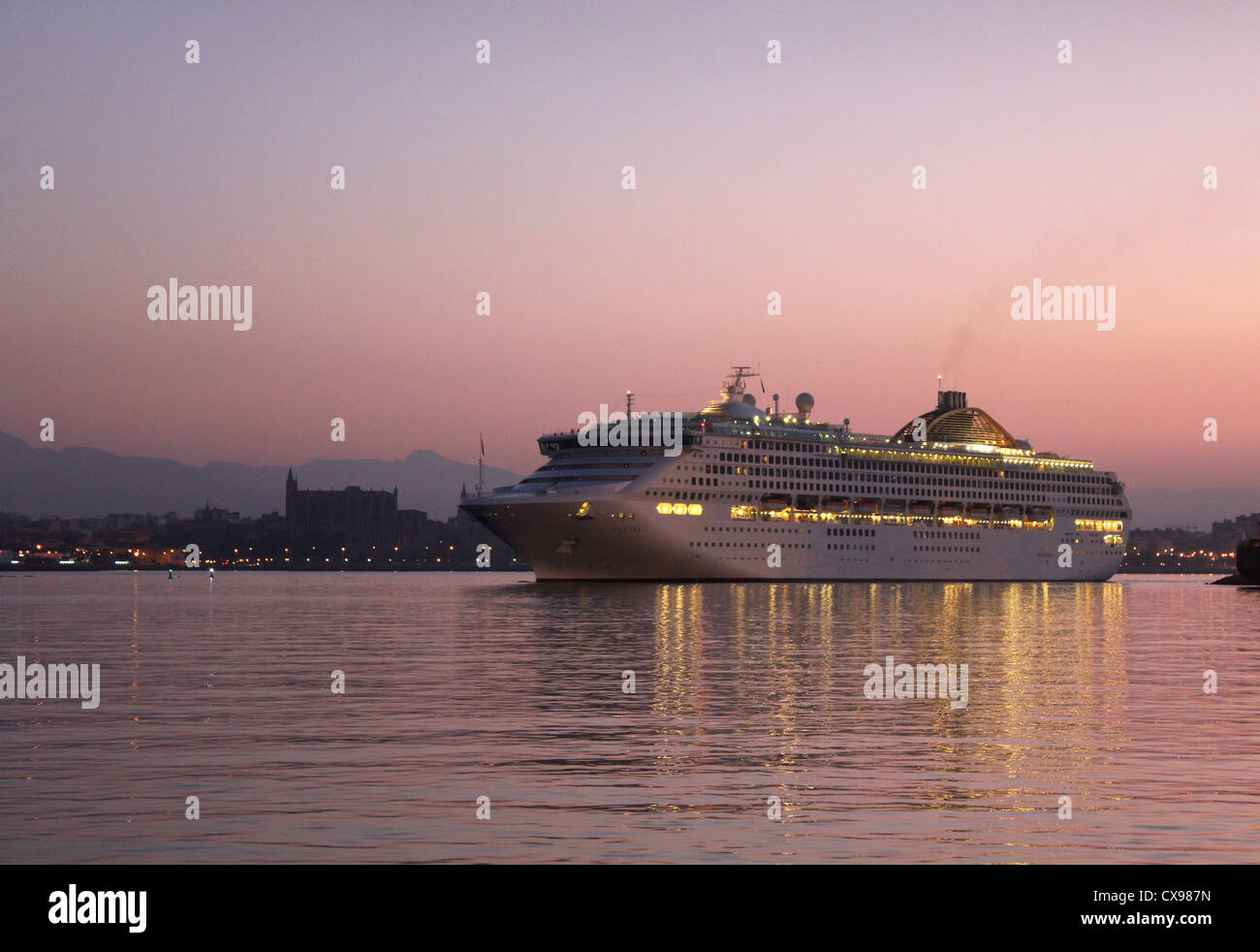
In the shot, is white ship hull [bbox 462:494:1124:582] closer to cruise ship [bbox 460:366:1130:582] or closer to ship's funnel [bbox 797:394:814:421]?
cruise ship [bbox 460:366:1130:582]

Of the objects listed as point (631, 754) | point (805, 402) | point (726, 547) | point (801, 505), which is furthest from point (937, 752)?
point (805, 402)

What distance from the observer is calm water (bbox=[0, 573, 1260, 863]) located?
1852cm

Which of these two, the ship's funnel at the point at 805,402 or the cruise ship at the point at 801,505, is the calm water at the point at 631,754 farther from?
the ship's funnel at the point at 805,402

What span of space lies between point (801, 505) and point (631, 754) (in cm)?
13223

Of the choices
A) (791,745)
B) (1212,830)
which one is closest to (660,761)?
(791,745)

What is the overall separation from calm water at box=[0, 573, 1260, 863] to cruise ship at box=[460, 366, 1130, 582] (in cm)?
7527

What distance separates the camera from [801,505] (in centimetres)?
15775

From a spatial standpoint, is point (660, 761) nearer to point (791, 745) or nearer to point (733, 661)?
point (791, 745)

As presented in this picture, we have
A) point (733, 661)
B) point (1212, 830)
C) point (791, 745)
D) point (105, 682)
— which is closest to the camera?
point (1212, 830)

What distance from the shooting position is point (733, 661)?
49.8 m

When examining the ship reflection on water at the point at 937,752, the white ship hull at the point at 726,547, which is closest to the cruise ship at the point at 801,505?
the white ship hull at the point at 726,547

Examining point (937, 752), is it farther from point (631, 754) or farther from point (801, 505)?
point (801, 505)
